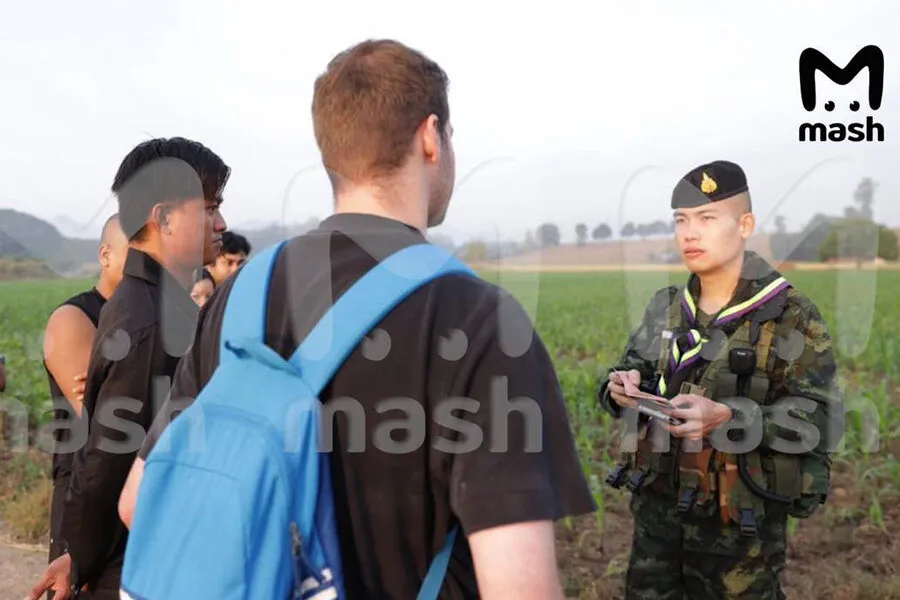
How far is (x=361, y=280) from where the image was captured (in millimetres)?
1299

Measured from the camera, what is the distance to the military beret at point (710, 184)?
3.13 m

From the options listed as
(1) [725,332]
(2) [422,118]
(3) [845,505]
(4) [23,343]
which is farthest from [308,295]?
(4) [23,343]

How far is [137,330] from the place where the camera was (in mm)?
2109

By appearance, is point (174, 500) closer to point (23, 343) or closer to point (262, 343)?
point (262, 343)

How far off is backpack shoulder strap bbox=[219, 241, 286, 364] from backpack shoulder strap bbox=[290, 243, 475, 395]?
97mm

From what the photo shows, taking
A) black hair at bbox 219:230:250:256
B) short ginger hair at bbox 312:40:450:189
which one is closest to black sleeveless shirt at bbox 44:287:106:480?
short ginger hair at bbox 312:40:450:189

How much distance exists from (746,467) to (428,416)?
2.05 meters

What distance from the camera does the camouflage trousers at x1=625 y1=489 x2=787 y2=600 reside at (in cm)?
294

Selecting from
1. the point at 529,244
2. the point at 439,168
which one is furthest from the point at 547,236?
the point at 439,168

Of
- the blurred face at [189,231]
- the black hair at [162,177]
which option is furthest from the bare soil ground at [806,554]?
the black hair at [162,177]

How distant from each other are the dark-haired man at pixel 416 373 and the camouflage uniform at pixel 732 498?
73.0 inches

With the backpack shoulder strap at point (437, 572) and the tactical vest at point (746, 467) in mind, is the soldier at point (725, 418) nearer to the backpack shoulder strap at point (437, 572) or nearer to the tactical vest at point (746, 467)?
the tactical vest at point (746, 467)

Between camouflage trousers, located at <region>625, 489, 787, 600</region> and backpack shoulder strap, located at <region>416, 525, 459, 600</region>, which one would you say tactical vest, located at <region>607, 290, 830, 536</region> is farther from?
backpack shoulder strap, located at <region>416, 525, 459, 600</region>

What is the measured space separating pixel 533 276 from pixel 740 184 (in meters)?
0.93
